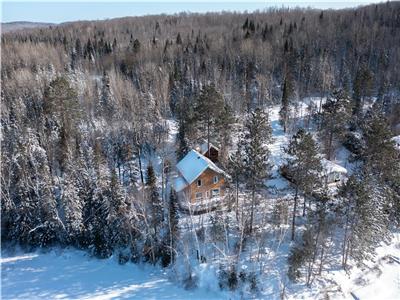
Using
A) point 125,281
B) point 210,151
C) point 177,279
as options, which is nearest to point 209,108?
point 210,151

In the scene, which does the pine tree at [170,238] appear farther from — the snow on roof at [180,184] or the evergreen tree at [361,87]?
the evergreen tree at [361,87]

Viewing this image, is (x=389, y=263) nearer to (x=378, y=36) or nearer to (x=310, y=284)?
(x=310, y=284)

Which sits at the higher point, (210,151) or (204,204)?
(210,151)

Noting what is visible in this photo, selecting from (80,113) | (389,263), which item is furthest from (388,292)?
(80,113)

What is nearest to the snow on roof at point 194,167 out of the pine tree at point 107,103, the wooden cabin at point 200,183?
the wooden cabin at point 200,183

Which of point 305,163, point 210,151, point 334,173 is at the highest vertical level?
point 305,163

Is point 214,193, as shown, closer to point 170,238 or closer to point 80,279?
point 170,238
